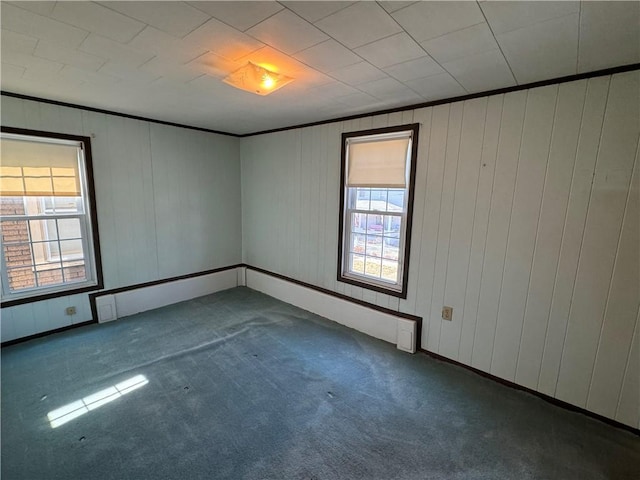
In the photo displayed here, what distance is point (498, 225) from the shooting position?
96.3 inches

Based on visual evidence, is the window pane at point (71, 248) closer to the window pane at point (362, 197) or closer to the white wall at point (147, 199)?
the white wall at point (147, 199)

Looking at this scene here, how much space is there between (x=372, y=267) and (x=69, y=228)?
3474mm

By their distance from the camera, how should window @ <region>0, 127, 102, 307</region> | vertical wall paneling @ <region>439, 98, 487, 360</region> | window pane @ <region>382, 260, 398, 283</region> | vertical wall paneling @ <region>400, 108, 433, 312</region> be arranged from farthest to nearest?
window pane @ <region>382, 260, 398, 283</region> → window @ <region>0, 127, 102, 307</region> → vertical wall paneling @ <region>400, 108, 433, 312</region> → vertical wall paneling @ <region>439, 98, 487, 360</region>

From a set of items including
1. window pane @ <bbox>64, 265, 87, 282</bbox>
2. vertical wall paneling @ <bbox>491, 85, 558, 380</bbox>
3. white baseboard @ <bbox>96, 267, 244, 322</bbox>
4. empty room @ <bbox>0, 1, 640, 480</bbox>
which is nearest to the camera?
empty room @ <bbox>0, 1, 640, 480</bbox>

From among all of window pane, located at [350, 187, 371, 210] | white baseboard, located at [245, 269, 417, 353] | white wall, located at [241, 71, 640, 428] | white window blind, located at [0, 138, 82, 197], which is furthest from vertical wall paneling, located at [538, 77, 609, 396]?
white window blind, located at [0, 138, 82, 197]

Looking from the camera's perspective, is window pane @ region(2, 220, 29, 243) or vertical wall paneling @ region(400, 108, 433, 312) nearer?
vertical wall paneling @ region(400, 108, 433, 312)

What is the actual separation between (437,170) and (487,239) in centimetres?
77

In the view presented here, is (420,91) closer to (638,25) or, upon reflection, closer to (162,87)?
(638,25)

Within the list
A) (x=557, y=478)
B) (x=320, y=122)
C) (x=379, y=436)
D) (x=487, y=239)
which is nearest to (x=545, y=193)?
(x=487, y=239)

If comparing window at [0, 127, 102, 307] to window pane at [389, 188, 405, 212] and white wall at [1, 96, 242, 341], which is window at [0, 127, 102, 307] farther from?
window pane at [389, 188, 405, 212]

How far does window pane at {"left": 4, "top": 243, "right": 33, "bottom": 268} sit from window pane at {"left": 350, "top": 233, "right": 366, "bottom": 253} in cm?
347

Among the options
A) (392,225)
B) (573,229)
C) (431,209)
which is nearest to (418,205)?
(431,209)

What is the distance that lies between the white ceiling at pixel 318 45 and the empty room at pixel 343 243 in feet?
0.06

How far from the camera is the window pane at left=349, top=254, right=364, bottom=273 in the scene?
11.5 ft
